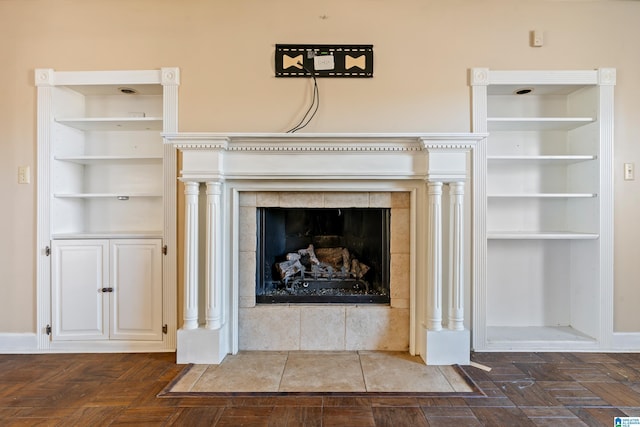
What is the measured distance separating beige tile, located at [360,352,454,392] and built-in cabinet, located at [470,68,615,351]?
1.73 feet

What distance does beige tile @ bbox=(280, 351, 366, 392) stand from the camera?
1.86 m

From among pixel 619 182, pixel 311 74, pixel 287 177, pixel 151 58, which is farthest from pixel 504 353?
pixel 151 58

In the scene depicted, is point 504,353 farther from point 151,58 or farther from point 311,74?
point 151,58

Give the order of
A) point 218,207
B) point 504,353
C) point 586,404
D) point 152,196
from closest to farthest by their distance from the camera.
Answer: point 586,404 → point 218,207 → point 504,353 → point 152,196


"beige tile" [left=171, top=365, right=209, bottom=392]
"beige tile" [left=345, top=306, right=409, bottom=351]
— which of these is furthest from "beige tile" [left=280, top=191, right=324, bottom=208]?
"beige tile" [left=171, top=365, right=209, bottom=392]

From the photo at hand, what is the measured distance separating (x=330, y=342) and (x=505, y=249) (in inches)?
60.9

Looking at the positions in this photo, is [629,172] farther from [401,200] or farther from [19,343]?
[19,343]

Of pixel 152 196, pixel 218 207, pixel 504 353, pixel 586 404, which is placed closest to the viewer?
pixel 586 404

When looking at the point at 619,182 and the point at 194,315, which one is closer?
the point at 194,315

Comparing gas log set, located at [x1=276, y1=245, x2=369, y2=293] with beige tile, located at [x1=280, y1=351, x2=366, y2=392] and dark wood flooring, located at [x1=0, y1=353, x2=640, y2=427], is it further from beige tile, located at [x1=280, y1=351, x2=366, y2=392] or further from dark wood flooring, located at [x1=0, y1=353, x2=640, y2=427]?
dark wood flooring, located at [x1=0, y1=353, x2=640, y2=427]

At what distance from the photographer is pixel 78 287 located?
2346 mm

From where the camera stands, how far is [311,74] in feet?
7.68

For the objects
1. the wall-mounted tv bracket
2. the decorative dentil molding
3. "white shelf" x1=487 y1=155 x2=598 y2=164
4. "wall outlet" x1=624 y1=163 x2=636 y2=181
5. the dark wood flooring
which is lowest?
the dark wood flooring

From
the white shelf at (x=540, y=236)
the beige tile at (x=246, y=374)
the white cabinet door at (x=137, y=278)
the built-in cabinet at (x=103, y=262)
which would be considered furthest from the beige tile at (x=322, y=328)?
the white shelf at (x=540, y=236)
